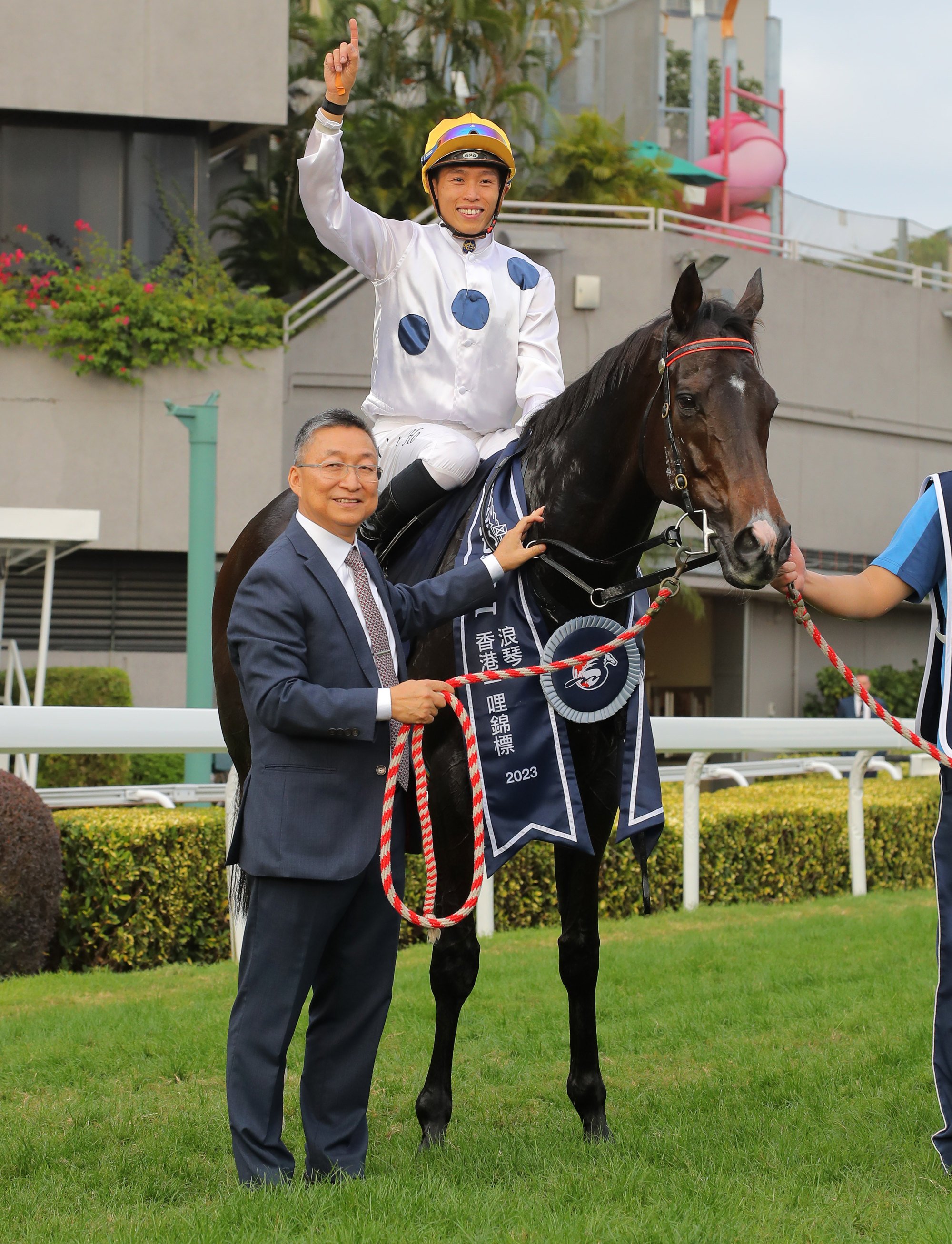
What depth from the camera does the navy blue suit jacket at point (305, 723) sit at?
2818 millimetres

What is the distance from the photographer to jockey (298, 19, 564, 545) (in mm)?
3701

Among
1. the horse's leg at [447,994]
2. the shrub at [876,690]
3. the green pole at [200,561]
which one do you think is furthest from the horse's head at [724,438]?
the shrub at [876,690]

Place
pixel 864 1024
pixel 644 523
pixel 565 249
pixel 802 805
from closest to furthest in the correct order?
pixel 644 523 → pixel 864 1024 → pixel 802 805 → pixel 565 249

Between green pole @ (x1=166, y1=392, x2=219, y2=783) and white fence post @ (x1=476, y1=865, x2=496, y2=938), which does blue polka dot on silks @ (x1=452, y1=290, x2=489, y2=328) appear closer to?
white fence post @ (x1=476, y1=865, x2=496, y2=938)

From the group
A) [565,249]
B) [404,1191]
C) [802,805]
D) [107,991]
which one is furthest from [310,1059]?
[565,249]

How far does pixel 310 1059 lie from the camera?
3.07 m

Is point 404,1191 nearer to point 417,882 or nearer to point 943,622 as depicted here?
point 943,622

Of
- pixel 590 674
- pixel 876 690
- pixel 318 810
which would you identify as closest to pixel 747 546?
pixel 590 674

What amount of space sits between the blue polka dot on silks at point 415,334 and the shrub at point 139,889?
3386 millimetres

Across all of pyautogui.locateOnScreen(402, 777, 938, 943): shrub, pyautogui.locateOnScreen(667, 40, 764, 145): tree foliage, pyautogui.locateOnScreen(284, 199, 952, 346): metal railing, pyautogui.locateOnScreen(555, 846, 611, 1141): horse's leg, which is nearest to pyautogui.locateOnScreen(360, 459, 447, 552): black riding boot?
pyautogui.locateOnScreen(555, 846, 611, 1141): horse's leg

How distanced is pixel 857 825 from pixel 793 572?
577 cm

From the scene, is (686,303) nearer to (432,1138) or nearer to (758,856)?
(432,1138)

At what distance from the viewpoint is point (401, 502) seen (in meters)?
3.65

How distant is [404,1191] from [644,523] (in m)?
1.69
